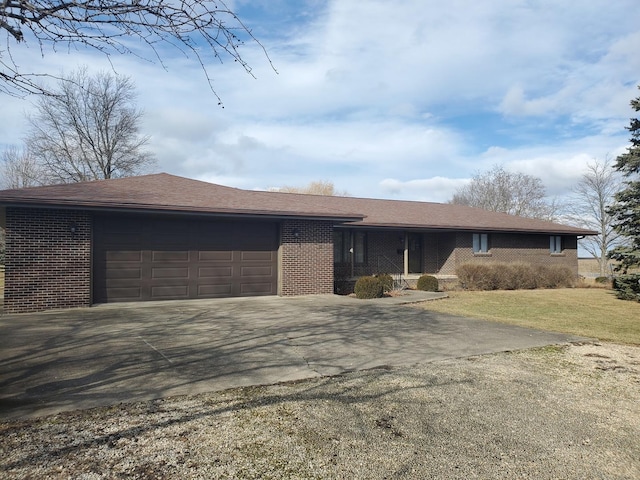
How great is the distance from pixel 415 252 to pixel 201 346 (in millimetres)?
16633

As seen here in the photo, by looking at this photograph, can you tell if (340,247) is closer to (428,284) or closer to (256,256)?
(428,284)

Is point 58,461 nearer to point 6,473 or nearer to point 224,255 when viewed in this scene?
point 6,473

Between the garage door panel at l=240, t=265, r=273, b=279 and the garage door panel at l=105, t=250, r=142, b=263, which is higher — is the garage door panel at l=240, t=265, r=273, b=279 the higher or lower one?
the lower one

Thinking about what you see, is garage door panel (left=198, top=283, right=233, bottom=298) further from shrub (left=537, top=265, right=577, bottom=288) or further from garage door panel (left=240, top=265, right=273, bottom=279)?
shrub (left=537, top=265, right=577, bottom=288)

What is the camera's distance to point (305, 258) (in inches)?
583

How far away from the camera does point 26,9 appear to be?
3.50 metres

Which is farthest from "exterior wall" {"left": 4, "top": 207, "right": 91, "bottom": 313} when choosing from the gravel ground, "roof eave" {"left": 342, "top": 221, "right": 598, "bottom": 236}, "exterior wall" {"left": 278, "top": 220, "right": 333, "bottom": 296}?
"roof eave" {"left": 342, "top": 221, "right": 598, "bottom": 236}

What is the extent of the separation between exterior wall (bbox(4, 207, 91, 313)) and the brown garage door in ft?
1.93

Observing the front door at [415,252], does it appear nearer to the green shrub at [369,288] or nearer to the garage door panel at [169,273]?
the green shrub at [369,288]

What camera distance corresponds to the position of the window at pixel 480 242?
21.7 metres

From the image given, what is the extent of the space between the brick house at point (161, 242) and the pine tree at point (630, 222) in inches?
291

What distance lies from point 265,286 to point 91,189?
6.09 metres

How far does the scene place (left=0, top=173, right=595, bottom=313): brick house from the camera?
36.7 ft

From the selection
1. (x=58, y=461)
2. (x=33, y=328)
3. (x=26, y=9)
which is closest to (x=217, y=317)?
(x=33, y=328)
